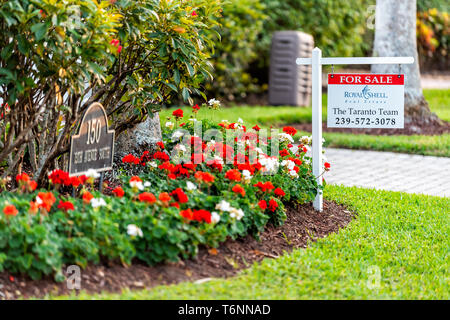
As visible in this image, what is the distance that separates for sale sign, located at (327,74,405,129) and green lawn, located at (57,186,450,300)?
79 centimetres

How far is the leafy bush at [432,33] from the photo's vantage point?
59.2 ft

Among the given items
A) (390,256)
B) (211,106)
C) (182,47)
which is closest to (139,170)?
(211,106)

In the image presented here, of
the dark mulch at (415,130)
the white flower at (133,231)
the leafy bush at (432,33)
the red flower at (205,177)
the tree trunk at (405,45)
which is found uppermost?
the leafy bush at (432,33)

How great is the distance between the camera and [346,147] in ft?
31.5

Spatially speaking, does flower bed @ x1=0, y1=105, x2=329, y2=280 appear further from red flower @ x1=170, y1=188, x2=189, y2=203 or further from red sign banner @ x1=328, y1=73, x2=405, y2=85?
red sign banner @ x1=328, y1=73, x2=405, y2=85

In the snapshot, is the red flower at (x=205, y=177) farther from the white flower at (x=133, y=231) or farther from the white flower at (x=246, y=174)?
the white flower at (x=133, y=231)

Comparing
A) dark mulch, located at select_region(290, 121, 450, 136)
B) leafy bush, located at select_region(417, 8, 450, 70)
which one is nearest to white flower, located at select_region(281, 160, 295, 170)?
dark mulch, located at select_region(290, 121, 450, 136)

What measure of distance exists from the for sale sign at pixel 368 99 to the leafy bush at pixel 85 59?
108cm

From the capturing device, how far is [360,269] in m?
4.32

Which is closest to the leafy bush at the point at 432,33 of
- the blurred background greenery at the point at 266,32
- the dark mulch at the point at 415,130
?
the blurred background greenery at the point at 266,32

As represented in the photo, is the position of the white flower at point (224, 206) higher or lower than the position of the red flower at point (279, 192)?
lower

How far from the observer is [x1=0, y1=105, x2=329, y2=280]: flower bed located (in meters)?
3.68

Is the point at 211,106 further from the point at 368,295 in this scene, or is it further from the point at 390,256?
the point at 368,295

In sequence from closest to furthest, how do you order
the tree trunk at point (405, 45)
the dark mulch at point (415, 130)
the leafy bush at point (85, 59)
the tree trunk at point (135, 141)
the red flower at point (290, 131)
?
the leafy bush at point (85, 59)
the red flower at point (290, 131)
the tree trunk at point (135, 141)
the dark mulch at point (415, 130)
the tree trunk at point (405, 45)
